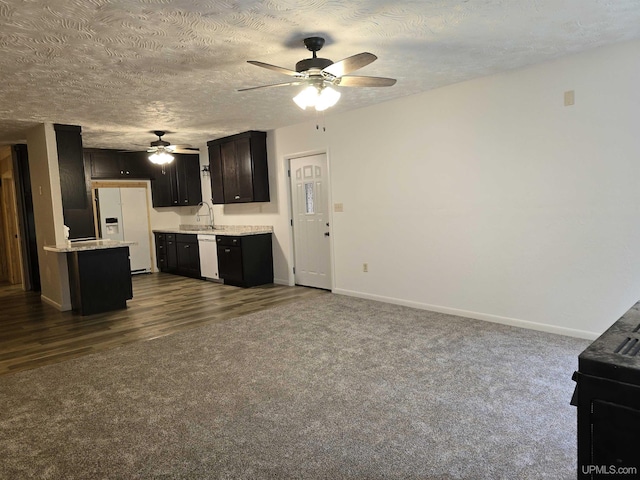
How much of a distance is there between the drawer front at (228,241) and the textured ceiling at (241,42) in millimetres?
2470

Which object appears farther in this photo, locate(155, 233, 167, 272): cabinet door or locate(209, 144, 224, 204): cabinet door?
locate(155, 233, 167, 272): cabinet door

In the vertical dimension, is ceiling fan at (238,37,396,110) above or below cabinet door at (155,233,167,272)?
above

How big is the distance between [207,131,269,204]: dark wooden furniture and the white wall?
1.40 meters

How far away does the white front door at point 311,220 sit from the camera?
6.13 m

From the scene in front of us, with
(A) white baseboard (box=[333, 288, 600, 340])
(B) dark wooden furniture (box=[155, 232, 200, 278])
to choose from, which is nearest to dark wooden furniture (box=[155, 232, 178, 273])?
(B) dark wooden furniture (box=[155, 232, 200, 278])

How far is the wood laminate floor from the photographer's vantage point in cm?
402

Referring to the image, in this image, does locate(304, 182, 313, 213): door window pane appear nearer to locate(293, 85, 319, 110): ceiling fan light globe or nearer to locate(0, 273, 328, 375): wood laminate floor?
locate(0, 273, 328, 375): wood laminate floor

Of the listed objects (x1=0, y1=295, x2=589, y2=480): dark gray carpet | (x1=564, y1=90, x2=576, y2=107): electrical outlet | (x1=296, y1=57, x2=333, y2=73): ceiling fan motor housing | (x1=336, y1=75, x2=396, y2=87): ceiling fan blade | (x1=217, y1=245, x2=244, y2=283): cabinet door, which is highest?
(x1=296, y1=57, x2=333, y2=73): ceiling fan motor housing

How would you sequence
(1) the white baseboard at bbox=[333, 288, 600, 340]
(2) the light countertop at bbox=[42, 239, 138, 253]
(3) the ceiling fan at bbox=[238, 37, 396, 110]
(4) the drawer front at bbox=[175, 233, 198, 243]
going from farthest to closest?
(4) the drawer front at bbox=[175, 233, 198, 243] < (2) the light countertop at bbox=[42, 239, 138, 253] < (1) the white baseboard at bbox=[333, 288, 600, 340] < (3) the ceiling fan at bbox=[238, 37, 396, 110]

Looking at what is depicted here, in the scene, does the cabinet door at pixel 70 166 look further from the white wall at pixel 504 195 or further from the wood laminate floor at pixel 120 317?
the white wall at pixel 504 195

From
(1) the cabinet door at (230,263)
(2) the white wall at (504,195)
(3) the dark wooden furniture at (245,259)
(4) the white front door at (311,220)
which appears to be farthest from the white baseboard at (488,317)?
(1) the cabinet door at (230,263)

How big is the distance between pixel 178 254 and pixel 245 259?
7.14 ft

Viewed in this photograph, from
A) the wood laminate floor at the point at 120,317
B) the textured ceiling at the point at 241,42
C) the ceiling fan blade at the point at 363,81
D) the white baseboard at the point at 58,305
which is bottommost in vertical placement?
the wood laminate floor at the point at 120,317

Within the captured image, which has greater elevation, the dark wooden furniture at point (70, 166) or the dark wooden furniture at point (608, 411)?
Answer: the dark wooden furniture at point (70, 166)
